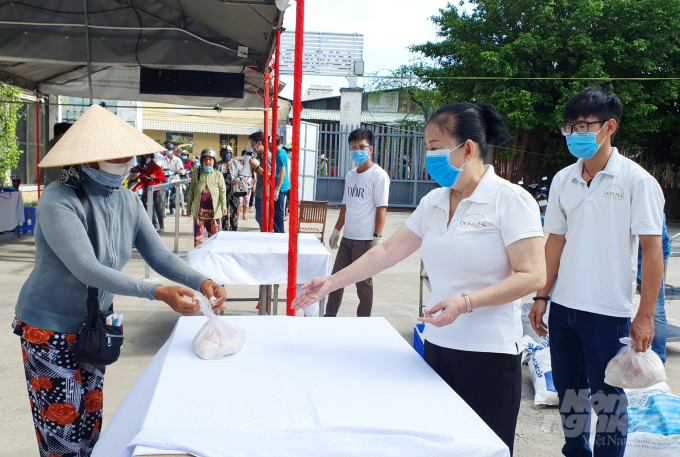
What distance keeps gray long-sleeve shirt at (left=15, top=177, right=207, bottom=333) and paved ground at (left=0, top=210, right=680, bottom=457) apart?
4.21ft

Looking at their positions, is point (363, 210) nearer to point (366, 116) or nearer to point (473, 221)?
point (473, 221)

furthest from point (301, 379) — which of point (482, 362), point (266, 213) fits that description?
point (266, 213)

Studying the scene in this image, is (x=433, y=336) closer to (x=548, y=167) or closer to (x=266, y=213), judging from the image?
(x=266, y=213)

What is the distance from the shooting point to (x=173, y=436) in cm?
118

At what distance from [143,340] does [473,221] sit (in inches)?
141

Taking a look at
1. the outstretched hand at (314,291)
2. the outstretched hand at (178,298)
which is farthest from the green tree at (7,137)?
the outstretched hand at (314,291)

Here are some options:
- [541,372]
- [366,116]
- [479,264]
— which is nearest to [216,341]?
[479,264]

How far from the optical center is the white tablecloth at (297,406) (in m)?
1.19

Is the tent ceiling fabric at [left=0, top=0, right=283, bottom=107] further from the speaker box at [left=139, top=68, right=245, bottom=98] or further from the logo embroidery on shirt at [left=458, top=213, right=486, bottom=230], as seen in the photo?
the logo embroidery on shirt at [left=458, top=213, right=486, bottom=230]

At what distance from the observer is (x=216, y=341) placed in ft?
5.54

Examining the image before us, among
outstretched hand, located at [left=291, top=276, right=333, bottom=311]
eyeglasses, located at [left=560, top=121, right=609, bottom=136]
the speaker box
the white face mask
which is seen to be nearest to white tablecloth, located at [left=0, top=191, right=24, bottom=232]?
the speaker box

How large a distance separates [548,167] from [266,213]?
566 inches

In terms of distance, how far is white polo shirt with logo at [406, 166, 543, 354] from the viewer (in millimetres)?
1752

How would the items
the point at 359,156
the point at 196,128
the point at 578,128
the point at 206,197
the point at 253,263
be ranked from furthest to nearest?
the point at 196,128 < the point at 206,197 < the point at 359,156 < the point at 253,263 < the point at 578,128
